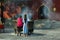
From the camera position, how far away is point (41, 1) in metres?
22.0

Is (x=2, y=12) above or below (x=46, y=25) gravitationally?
above

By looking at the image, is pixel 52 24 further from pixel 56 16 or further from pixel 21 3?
pixel 21 3

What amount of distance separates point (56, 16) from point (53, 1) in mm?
1511

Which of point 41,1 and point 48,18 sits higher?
point 41,1

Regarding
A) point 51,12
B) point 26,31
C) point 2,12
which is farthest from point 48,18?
point 26,31

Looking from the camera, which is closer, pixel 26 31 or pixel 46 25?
pixel 26 31

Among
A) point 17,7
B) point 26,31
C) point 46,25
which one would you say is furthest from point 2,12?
point 26,31

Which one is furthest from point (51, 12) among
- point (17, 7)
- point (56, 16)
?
point (17, 7)

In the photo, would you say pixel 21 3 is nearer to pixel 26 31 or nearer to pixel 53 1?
pixel 53 1

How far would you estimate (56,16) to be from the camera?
22.2 metres

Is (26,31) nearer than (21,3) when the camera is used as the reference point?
Yes

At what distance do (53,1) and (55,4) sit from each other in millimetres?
372

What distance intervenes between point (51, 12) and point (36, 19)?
166 cm

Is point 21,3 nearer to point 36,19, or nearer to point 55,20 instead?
point 36,19
